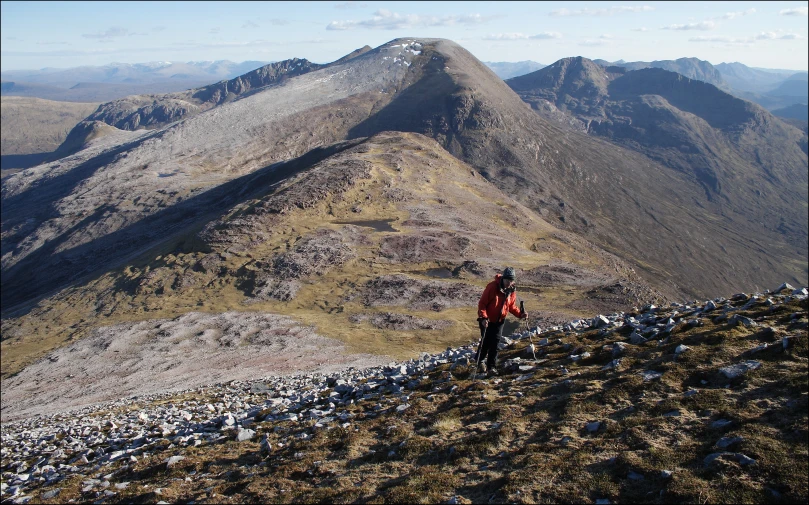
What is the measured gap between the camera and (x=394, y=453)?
41.5 ft

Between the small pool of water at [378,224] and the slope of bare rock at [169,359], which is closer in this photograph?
the slope of bare rock at [169,359]

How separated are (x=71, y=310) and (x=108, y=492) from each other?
65.6m

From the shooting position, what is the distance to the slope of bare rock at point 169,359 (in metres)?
42.5

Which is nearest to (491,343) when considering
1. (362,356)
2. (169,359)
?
(362,356)

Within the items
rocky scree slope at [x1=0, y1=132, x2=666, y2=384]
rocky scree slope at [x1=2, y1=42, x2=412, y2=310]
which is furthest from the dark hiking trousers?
rocky scree slope at [x1=2, y1=42, x2=412, y2=310]

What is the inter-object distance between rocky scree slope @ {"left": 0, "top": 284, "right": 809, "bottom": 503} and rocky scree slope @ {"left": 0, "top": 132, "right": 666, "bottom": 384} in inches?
1043

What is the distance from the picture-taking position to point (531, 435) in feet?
41.1

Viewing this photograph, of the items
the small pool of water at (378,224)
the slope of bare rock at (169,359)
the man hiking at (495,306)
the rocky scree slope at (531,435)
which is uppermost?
the man hiking at (495,306)

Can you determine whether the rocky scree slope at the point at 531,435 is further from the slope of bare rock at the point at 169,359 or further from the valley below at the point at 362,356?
the slope of bare rock at the point at 169,359

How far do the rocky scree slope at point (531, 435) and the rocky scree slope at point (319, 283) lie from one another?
26487mm

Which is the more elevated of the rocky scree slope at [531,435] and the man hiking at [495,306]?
the man hiking at [495,306]

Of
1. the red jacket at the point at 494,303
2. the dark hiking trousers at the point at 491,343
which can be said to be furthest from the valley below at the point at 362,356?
the red jacket at the point at 494,303

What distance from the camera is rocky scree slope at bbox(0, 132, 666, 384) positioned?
52.1 m

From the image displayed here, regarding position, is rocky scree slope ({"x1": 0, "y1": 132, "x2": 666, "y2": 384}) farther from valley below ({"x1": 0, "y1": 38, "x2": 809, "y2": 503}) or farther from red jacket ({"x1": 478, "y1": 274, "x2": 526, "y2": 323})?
red jacket ({"x1": 478, "y1": 274, "x2": 526, "y2": 323})
